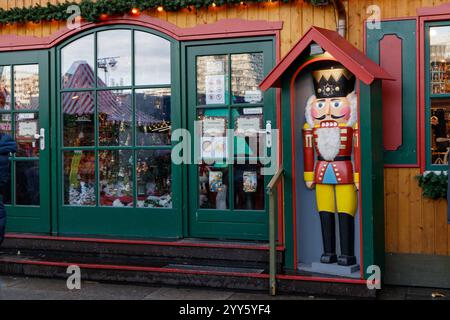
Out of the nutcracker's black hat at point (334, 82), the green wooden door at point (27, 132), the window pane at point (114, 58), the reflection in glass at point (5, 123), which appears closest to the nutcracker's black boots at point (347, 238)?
the nutcracker's black hat at point (334, 82)

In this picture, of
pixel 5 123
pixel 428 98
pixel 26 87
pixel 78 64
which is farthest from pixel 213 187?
pixel 5 123

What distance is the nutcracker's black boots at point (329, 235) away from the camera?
6543 millimetres

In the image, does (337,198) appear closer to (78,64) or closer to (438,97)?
(438,97)

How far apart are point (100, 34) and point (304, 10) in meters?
2.61

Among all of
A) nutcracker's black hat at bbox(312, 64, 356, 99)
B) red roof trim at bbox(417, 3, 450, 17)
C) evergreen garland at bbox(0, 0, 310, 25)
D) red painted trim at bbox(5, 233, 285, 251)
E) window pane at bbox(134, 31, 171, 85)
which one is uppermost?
evergreen garland at bbox(0, 0, 310, 25)

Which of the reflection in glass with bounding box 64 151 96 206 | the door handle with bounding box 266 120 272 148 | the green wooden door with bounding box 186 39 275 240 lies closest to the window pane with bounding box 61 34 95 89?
the reflection in glass with bounding box 64 151 96 206

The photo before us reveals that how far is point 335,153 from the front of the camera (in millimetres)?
6418

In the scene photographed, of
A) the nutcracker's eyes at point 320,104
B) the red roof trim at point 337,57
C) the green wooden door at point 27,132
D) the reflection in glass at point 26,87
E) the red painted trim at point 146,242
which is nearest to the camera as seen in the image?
the red roof trim at point 337,57

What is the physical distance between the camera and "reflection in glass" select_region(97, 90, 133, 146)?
7.89 m

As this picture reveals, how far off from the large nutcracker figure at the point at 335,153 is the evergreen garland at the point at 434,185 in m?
0.72

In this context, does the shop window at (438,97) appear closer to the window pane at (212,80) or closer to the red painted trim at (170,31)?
the red painted trim at (170,31)

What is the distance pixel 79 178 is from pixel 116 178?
521mm

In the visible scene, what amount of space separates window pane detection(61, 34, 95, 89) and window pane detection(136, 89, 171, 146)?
755mm

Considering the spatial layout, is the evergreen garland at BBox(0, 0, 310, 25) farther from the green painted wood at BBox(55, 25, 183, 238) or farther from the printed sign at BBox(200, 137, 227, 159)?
the printed sign at BBox(200, 137, 227, 159)
